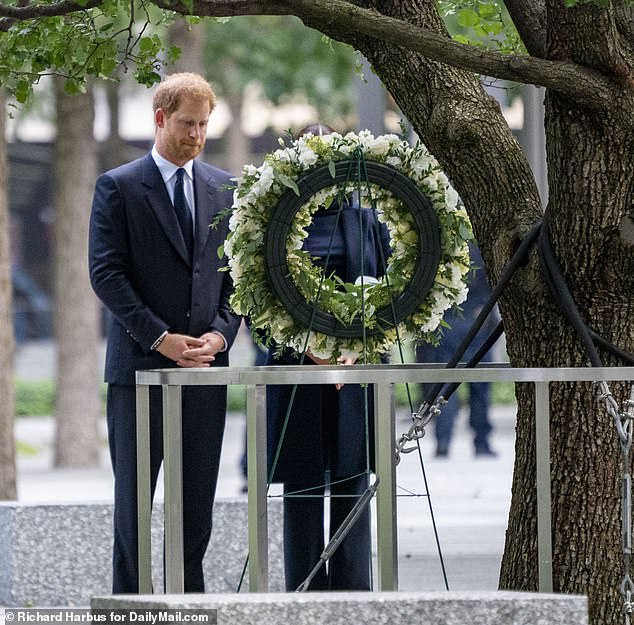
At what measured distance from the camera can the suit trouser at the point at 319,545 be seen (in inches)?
199

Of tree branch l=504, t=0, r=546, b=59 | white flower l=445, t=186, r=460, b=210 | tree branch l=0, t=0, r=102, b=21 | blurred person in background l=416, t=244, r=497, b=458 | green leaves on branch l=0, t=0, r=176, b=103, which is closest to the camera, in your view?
tree branch l=0, t=0, r=102, b=21

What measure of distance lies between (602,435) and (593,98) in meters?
0.98

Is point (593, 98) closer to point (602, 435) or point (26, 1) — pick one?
point (602, 435)

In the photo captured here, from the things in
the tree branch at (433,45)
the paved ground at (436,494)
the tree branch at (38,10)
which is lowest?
the paved ground at (436,494)

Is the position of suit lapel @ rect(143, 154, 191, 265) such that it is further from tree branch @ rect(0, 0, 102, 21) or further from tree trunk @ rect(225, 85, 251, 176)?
tree trunk @ rect(225, 85, 251, 176)

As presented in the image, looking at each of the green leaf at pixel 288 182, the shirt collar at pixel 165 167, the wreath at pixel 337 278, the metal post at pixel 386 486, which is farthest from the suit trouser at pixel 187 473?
the metal post at pixel 386 486

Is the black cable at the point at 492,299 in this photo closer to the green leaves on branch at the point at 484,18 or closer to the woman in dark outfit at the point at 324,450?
the woman in dark outfit at the point at 324,450

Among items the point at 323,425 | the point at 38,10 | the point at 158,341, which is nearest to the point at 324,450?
the point at 323,425

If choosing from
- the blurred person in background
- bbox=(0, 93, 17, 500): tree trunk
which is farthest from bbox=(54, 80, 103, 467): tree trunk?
bbox=(0, 93, 17, 500): tree trunk

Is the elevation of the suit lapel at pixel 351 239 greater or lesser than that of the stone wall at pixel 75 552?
greater

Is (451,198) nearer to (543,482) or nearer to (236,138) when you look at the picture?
(543,482)

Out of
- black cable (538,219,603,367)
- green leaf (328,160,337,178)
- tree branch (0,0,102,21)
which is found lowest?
black cable (538,219,603,367)

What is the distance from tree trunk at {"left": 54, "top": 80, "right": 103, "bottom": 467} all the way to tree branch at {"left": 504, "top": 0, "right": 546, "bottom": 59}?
8240mm

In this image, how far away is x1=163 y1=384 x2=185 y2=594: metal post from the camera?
3744 mm
